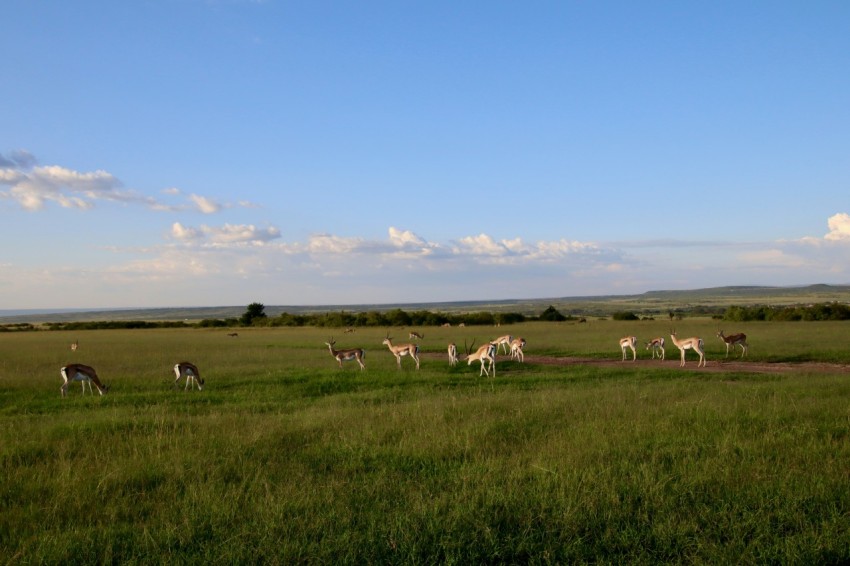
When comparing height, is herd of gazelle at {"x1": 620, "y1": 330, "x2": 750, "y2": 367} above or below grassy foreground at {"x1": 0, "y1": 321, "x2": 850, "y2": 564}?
below

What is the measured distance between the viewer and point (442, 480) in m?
6.86

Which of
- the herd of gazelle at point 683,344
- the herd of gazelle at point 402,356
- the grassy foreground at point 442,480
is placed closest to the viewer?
the grassy foreground at point 442,480

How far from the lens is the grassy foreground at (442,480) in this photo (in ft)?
16.4

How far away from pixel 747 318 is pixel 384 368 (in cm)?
4726

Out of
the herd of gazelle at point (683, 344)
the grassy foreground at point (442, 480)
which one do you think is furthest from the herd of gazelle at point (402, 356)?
the grassy foreground at point (442, 480)

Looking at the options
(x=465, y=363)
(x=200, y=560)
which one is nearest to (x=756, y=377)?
(x=465, y=363)

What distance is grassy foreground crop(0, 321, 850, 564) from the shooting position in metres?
4.98

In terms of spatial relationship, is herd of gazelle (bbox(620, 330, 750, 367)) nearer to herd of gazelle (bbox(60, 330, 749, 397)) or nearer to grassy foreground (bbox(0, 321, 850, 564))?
herd of gazelle (bbox(60, 330, 749, 397))

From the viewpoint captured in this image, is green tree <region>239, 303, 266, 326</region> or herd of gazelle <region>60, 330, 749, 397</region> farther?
green tree <region>239, 303, 266, 326</region>

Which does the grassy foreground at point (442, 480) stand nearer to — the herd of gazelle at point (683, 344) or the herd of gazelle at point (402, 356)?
the herd of gazelle at point (402, 356)

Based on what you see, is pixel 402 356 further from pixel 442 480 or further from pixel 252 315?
pixel 252 315

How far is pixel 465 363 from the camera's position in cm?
2511

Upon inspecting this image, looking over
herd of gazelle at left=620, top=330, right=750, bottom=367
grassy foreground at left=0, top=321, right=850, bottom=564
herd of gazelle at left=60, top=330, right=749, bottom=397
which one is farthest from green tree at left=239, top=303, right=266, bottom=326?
grassy foreground at left=0, top=321, right=850, bottom=564

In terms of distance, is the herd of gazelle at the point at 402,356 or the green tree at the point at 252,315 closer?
the herd of gazelle at the point at 402,356
